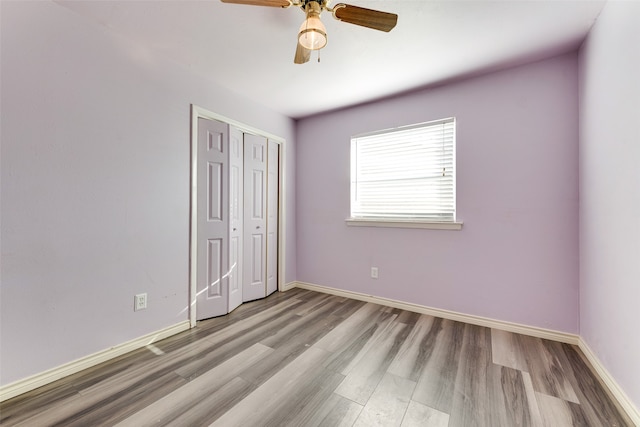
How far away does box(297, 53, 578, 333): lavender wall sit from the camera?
7.07 ft

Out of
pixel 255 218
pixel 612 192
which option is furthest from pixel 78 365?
pixel 612 192

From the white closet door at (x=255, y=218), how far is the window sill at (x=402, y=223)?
3.66 feet

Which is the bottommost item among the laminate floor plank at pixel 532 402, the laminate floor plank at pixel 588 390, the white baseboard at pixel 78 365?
the laminate floor plank at pixel 532 402

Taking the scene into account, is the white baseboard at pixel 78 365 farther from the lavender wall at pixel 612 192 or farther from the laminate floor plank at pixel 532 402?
the lavender wall at pixel 612 192

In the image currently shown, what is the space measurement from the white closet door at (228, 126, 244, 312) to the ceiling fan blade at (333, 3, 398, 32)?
1.80 meters

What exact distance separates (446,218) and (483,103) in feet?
3.74

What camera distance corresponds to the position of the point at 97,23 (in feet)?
6.06

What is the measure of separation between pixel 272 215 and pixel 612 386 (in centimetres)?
322

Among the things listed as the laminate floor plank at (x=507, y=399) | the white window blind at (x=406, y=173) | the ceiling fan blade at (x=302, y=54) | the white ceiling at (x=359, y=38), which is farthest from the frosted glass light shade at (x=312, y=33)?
the laminate floor plank at (x=507, y=399)

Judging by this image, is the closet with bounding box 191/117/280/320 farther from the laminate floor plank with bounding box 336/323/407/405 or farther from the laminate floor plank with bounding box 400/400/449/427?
the laminate floor plank with bounding box 400/400/449/427

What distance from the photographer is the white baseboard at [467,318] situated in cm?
218

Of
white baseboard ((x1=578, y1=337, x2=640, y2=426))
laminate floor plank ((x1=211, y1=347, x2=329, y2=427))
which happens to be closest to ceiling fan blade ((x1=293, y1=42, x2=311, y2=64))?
laminate floor plank ((x1=211, y1=347, x2=329, y2=427))

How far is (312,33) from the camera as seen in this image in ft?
4.49

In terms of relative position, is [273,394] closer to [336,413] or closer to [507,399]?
[336,413]
